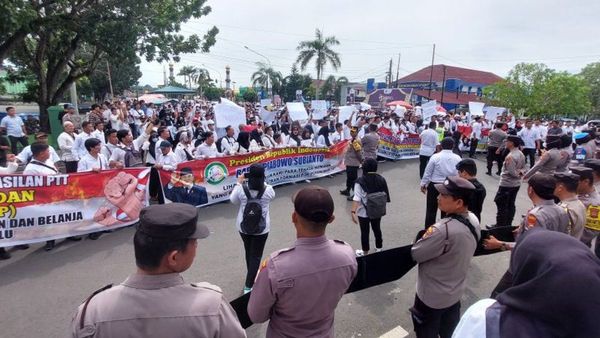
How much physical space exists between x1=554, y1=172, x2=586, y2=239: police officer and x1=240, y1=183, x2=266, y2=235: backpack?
293 cm

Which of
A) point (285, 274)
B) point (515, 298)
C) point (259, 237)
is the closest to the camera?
point (515, 298)

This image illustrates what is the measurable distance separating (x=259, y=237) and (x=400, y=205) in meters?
4.99

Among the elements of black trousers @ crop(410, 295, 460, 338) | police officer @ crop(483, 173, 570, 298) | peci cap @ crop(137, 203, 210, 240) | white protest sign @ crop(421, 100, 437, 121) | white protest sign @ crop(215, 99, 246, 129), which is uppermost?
white protest sign @ crop(421, 100, 437, 121)

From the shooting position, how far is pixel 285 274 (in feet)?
6.32

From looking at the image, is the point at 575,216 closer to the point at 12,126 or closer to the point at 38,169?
the point at 38,169

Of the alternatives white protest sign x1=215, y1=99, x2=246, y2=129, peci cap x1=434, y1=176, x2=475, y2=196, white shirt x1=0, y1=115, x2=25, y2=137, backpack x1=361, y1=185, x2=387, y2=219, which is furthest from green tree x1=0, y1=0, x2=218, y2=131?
peci cap x1=434, y1=176, x2=475, y2=196

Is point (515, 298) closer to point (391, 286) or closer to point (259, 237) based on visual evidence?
point (259, 237)

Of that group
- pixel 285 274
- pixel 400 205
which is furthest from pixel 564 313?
pixel 400 205

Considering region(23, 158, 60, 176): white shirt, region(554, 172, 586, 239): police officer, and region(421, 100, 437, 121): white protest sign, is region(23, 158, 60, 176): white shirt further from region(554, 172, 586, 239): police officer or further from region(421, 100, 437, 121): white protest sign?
region(421, 100, 437, 121): white protest sign

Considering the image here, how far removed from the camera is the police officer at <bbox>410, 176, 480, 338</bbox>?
8.70 feet

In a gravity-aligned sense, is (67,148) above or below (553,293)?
below

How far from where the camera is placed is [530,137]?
12.6m

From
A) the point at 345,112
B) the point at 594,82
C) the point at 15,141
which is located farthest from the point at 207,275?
the point at 594,82

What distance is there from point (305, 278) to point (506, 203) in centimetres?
562
